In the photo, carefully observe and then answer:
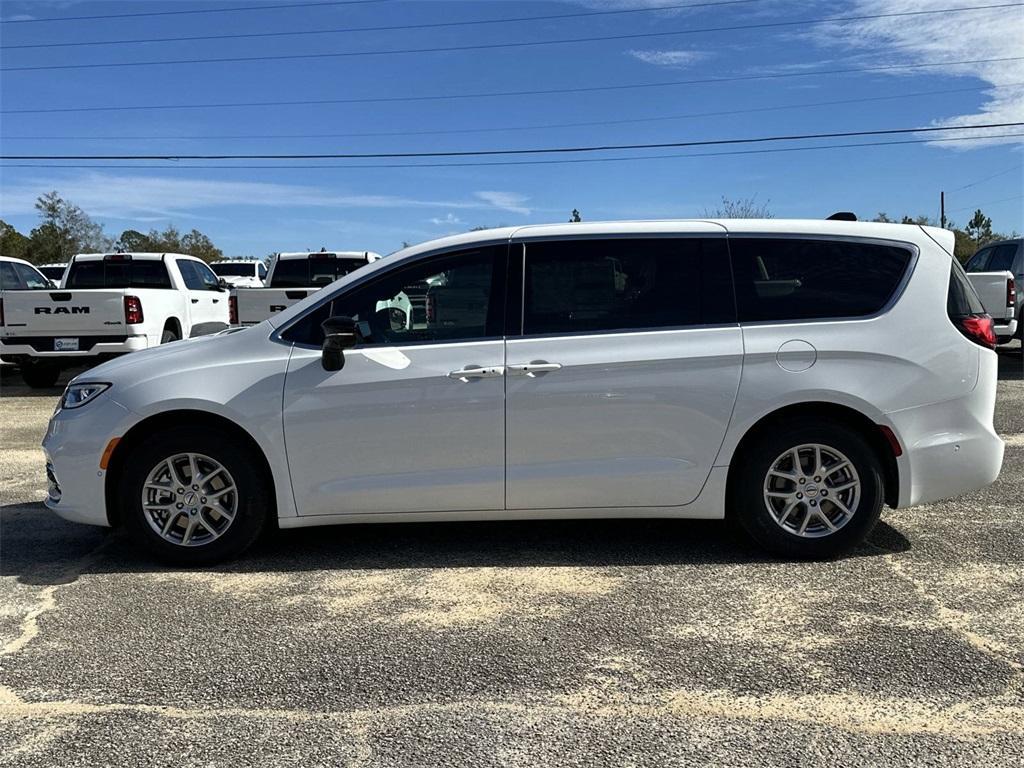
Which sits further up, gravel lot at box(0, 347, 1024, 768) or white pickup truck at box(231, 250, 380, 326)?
white pickup truck at box(231, 250, 380, 326)

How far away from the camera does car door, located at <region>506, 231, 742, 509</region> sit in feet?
14.9

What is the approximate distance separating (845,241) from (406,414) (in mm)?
2527

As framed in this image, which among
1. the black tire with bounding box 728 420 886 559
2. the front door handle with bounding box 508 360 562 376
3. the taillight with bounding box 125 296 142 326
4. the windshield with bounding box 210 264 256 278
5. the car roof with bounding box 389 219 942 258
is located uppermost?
the windshield with bounding box 210 264 256 278

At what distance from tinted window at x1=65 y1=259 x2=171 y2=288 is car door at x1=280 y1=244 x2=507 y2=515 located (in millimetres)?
9625

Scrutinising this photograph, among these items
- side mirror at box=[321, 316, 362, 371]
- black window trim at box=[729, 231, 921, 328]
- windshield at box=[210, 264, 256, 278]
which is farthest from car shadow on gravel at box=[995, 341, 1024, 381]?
windshield at box=[210, 264, 256, 278]

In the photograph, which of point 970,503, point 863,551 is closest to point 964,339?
point 863,551

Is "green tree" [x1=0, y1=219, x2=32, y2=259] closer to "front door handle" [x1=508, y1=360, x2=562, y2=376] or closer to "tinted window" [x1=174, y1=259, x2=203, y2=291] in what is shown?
"tinted window" [x1=174, y1=259, x2=203, y2=291]

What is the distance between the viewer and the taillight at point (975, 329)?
4.68m

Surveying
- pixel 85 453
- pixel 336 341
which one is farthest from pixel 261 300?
pixel 336 341

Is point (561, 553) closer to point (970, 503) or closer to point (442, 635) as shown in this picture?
point (442, 635)

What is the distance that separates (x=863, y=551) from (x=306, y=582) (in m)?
3.04

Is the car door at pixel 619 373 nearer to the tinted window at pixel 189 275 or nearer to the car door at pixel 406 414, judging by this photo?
the car door at pixel 406 414

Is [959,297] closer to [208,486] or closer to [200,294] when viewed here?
[208,486]

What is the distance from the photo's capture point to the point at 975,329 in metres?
4.69
